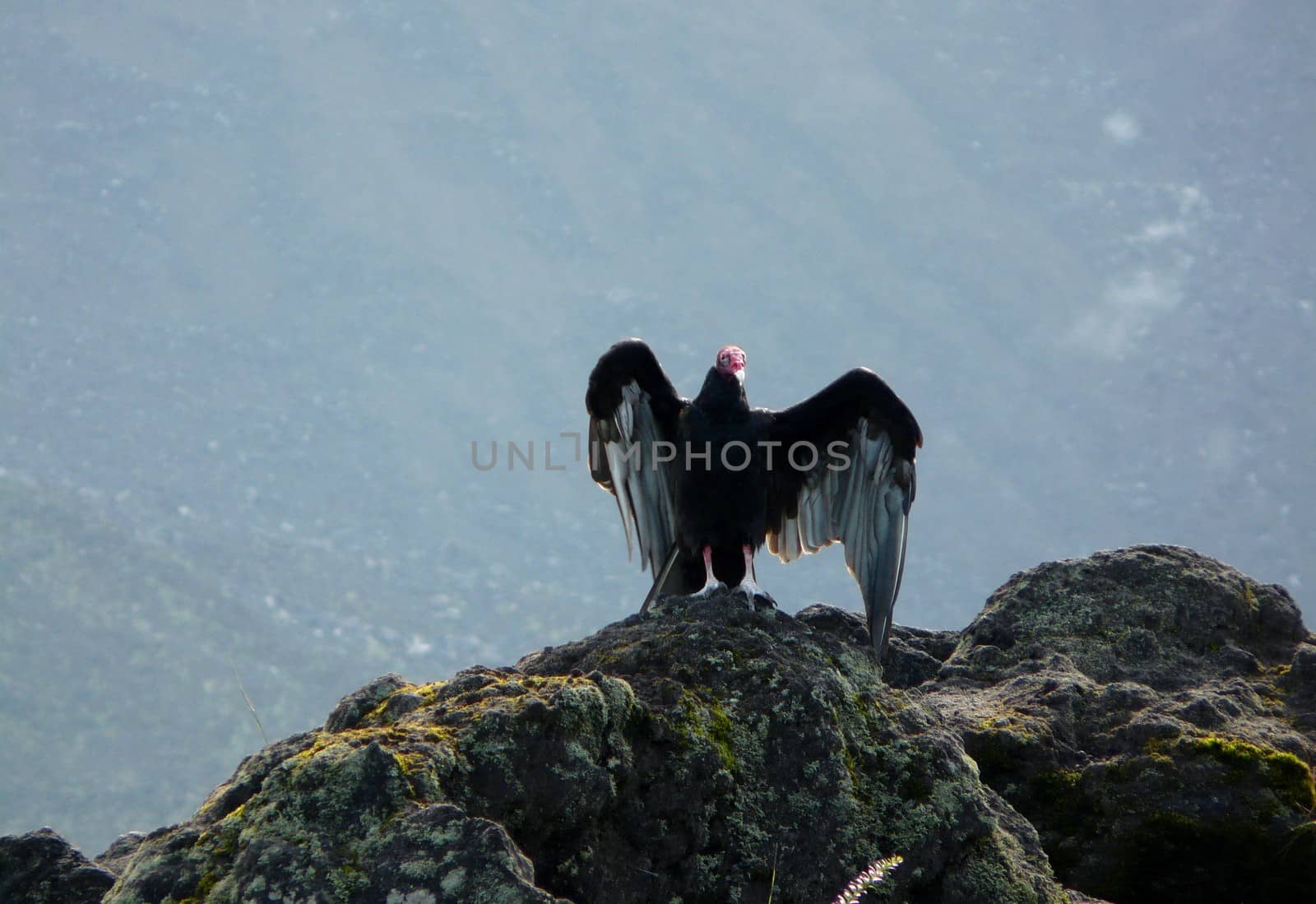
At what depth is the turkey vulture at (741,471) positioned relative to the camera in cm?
709

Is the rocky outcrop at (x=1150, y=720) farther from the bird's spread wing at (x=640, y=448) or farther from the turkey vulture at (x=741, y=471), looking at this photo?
the bird's spread wing at (x=640, y=448)

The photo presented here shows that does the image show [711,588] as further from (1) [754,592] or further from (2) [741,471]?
(2) [741,471]

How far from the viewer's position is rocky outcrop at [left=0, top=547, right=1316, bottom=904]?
326cm

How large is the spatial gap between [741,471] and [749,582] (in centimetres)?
68

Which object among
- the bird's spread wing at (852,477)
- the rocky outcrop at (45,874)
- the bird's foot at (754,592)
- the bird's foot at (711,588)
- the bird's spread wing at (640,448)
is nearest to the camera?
the rocky outcrop at (45,874)

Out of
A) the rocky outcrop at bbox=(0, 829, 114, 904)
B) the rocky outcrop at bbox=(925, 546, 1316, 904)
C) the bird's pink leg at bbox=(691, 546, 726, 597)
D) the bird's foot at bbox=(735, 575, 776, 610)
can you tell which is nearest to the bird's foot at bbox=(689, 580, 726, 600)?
the bird's pink leg at bbox=(691, 546, 726, 597)

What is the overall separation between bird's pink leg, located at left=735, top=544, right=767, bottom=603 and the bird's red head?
1.00m

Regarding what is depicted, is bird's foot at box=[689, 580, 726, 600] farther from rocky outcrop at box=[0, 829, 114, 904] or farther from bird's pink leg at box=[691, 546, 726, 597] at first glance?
rocky outcrop at box=[0, 829, 114, 904]

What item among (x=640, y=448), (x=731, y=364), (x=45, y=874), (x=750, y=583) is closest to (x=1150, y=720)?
(x=750, y=583)

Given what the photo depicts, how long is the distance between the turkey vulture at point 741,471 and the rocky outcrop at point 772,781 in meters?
1.56

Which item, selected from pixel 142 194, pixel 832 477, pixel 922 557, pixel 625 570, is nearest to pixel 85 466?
pixel 625 570

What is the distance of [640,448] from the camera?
7703 mm

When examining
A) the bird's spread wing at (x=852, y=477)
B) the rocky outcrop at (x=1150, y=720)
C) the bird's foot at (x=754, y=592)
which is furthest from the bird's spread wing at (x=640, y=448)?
the rocky outcrop at (x=1150, y=720)

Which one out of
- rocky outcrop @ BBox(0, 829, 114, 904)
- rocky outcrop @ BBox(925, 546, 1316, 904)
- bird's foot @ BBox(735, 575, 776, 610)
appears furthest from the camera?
bird's foot @ BBox(735, 575, 776, 610)
